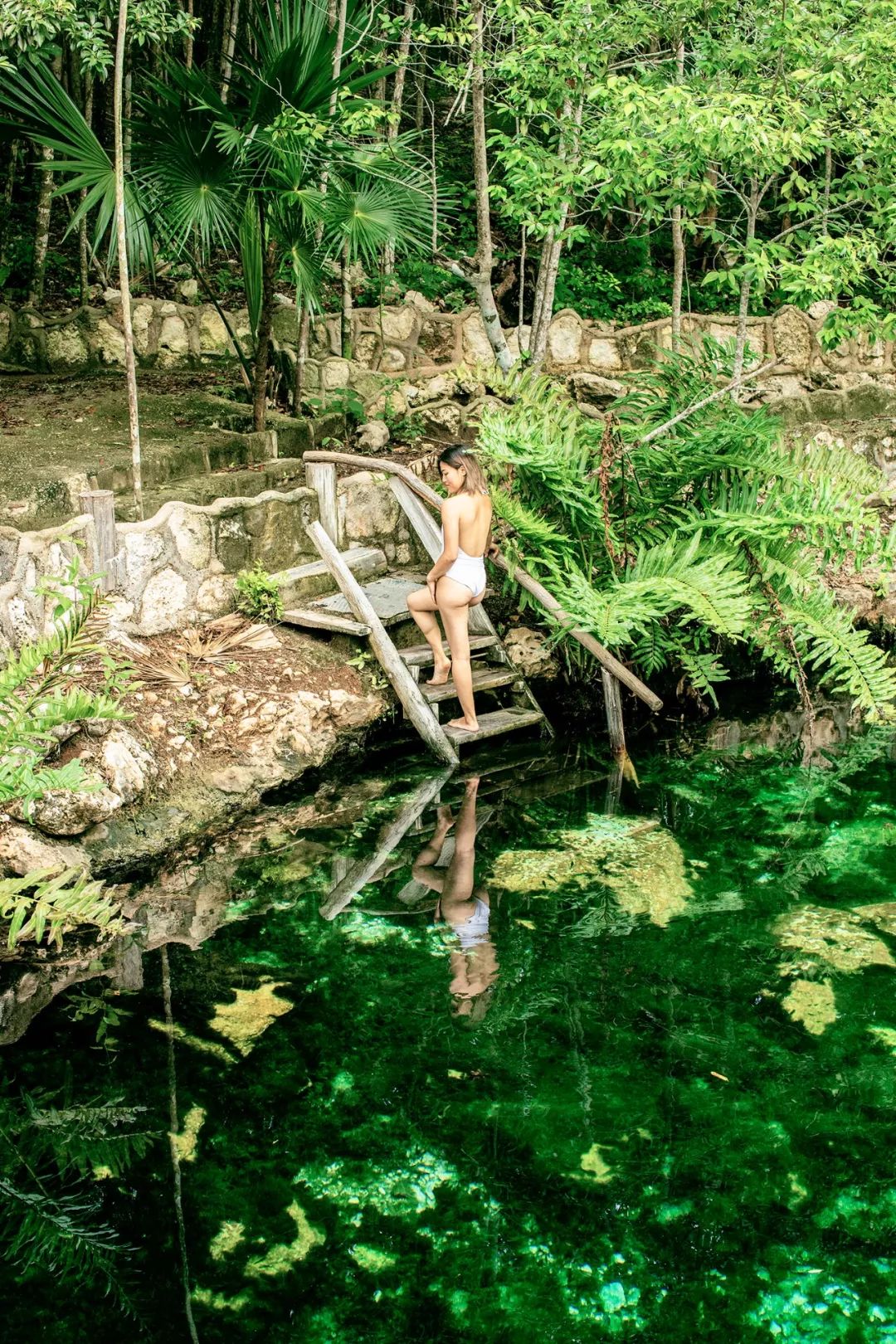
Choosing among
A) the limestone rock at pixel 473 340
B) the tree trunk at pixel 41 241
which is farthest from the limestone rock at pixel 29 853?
the tree trunk at pixel 41 241

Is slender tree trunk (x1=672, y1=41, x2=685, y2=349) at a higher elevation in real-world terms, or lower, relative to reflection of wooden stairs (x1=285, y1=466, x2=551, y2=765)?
higher

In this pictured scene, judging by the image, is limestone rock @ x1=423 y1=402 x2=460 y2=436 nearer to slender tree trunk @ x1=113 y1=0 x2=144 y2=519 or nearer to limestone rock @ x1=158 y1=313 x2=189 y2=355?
limestone rock @ x1=158 y1=313 x2=189 y2=355

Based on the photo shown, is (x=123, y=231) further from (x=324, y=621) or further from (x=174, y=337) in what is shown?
(x=174, y=337)

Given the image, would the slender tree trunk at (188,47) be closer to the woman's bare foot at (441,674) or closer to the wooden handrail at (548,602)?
the wooden handrail at (548,602)

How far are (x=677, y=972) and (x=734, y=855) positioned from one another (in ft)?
4.03

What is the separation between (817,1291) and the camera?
11.1ft

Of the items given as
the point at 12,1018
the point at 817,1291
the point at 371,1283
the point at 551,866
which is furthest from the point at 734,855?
the point at 12,1018

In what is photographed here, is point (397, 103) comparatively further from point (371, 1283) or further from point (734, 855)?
point (371, 1283)

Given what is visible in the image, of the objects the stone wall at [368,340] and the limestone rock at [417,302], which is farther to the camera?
the limestone rock at [417,302]

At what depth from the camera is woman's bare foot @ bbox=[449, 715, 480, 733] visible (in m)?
6.88

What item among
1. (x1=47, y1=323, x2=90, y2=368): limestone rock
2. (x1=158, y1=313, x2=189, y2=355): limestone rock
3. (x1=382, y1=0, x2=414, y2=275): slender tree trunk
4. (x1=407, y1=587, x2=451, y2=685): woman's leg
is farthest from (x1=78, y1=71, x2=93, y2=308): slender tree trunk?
(x1=407, y1=587, x2=451, y2=685): woman's leg

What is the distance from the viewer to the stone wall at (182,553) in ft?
19.4

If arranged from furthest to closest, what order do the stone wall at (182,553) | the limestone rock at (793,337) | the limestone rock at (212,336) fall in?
the limestone rock at (793,337) < the limestone rock at (212,336) < the stone wall at (182,553)

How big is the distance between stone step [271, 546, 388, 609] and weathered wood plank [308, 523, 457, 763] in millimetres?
207
